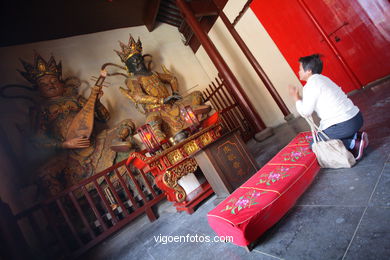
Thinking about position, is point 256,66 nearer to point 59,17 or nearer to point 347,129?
point 347,129

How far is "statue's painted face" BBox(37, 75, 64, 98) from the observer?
12.3 feet

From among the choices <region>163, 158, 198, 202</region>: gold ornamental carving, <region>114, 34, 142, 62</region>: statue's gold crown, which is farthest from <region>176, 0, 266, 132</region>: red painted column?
<region>163, 158, 198, 202</region>: gold ornamental carving

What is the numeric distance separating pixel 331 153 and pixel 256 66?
3.73 m

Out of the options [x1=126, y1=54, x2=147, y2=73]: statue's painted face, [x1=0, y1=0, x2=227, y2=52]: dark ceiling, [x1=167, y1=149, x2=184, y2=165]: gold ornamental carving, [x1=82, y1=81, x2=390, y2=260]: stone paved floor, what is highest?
[x1=0, y1=0, x2=227, y2=52]: dark ceiling

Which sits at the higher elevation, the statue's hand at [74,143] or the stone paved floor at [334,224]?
the statue's hand at [74,143]

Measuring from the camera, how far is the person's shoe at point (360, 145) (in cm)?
153

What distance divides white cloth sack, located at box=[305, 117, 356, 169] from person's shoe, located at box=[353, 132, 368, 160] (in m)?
0.07

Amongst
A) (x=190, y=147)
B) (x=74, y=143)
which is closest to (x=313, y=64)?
(x=190, y=147)

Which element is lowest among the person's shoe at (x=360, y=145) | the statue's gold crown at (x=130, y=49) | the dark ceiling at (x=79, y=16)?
the person's shoe at (x=360, y=145)

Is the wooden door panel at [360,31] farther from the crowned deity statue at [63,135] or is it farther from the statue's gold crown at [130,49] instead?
the crowned deity statue at [63,135]

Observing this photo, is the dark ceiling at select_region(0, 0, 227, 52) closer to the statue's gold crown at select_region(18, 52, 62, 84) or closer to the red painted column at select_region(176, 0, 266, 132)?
the red painted column at select_region(176, 0, 266, 132)

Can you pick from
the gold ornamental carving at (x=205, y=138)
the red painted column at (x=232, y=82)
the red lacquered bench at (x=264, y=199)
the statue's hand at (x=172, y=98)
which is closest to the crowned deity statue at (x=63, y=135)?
the statue's hand at (x=172, y=98)

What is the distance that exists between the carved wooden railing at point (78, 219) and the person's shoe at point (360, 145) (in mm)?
2674

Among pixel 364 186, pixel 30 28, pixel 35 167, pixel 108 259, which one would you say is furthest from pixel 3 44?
pixel 364 186
